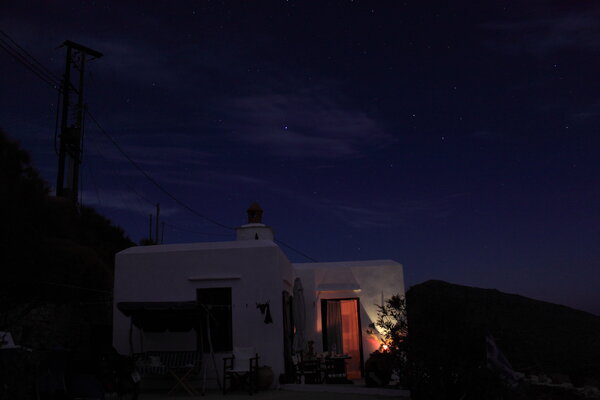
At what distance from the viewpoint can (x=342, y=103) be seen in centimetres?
1330

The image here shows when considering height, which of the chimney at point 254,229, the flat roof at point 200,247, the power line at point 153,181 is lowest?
the flat roof at point 200,247

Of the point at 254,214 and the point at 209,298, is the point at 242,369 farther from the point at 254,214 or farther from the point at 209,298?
the point at 254,214

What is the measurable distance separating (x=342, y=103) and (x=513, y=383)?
7963 mm

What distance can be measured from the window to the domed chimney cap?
493 centimetres

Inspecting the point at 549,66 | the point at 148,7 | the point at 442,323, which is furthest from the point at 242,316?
the point at 549,66

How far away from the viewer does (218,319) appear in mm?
10680

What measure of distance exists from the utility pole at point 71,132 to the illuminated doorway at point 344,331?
11.0m

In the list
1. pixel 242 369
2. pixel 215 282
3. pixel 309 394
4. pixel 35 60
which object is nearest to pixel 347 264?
pixel 215 282

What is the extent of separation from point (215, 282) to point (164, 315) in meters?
1.36

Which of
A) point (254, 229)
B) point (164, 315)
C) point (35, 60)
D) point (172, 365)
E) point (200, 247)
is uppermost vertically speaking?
point (35, 60)

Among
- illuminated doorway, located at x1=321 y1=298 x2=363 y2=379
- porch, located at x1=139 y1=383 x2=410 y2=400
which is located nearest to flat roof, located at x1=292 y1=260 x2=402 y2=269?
illuminated doorway, located at x1=321 y1=298 x2=363 y2=379

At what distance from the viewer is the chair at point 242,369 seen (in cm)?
953

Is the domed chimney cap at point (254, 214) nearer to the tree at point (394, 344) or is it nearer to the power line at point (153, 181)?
the power line at point (153, 181)

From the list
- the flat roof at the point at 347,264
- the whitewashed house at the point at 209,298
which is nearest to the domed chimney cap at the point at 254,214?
the flat roof at the point at 347,264
